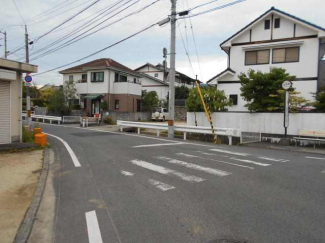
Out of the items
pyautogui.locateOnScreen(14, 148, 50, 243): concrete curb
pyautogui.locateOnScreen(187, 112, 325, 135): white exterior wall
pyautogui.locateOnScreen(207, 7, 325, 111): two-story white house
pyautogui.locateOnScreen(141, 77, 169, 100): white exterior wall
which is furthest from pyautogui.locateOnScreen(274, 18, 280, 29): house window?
pyautogui.locateOnScreen(141, 77, 169, 100): white exterior wall

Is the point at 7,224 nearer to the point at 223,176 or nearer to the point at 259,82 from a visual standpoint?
the point at 223,176

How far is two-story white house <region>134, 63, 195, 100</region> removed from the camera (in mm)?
45719

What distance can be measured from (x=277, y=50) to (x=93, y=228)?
2078cm

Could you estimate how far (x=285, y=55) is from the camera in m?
20.2

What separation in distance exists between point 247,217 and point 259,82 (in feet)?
40.8

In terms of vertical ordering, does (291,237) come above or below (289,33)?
below

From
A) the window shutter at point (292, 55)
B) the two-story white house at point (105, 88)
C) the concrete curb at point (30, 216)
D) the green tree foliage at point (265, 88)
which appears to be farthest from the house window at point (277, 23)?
the concrete curb at point (30, 216)

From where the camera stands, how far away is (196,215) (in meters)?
4.30

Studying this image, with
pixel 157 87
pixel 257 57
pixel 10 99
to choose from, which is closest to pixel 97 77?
pixel 157 87

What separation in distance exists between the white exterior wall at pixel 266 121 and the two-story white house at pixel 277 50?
19.3 ft


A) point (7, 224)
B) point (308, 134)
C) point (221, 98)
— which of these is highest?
point (221, 98)

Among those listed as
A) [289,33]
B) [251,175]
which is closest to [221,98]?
[289,33]

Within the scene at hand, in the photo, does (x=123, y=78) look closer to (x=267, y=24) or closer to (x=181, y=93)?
(x=181, y=93)

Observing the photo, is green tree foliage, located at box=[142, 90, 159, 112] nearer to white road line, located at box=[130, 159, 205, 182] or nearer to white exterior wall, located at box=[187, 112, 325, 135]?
white exterior wall, located at box=[187, 112, 325, 135]
